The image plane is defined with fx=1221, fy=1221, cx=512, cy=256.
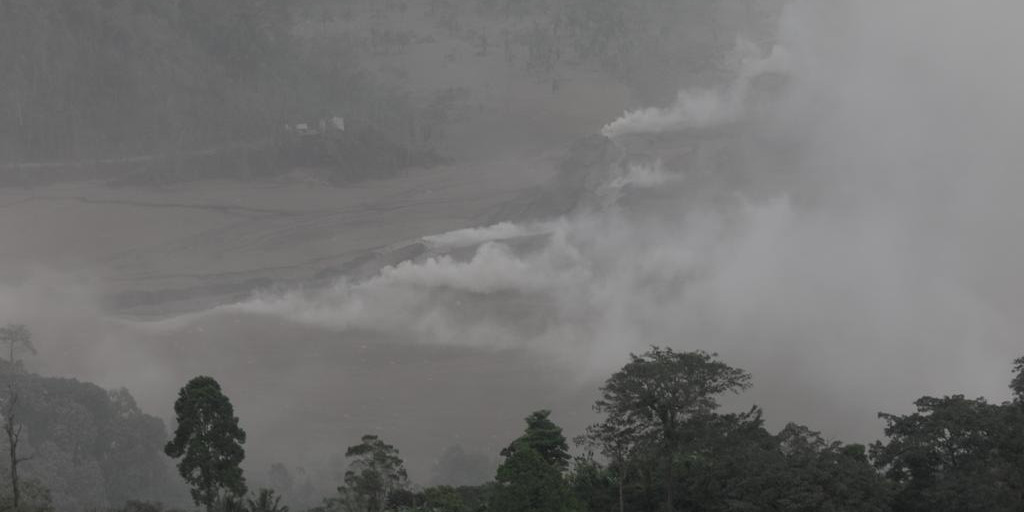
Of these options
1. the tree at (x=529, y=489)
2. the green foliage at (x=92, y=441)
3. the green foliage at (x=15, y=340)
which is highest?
the green foliage at (x=15, y=340)

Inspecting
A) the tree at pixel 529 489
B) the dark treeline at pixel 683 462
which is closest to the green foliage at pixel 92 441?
the dark treeline at pixel 683 462

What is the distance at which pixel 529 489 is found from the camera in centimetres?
2612

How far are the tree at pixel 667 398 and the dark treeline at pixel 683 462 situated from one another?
0.10ft

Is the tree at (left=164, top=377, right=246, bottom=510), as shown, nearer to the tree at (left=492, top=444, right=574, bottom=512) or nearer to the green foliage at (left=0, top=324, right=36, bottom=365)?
the tree at (left=492, top=444, right=574, bottom=512)

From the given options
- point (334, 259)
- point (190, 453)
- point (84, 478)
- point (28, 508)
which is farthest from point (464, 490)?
point (334, 259)

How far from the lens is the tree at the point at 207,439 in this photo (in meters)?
30.9

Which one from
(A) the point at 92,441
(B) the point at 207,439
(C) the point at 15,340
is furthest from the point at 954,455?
(C) the point at 15,340

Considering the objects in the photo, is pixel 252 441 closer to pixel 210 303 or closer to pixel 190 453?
pixel 190 453

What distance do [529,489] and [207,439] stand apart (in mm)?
9497

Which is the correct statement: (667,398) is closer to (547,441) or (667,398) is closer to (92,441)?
(547,441)

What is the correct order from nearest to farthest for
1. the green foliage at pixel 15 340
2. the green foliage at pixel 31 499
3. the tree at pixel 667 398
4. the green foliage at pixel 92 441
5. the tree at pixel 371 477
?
the green foliage at pixel 31 499 → the tree at pixel 667 398 → the tree at pixel 371 477 → the green foliage at pixel 92 441 → the green foliage at pixel 15 340

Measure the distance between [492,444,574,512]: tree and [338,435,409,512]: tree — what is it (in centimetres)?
561

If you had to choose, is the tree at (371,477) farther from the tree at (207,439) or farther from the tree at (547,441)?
the tree at (547,441)

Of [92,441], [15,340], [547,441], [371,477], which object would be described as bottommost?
[371,477]
